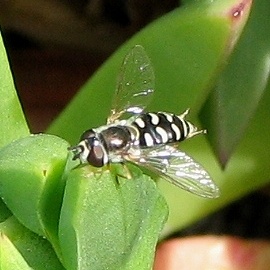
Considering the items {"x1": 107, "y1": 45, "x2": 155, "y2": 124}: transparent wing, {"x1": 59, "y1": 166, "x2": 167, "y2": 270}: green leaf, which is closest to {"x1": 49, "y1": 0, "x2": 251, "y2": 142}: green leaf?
{"x1": 107, "y1": 45, "x2": 155, "y2": 124}: transparent wing

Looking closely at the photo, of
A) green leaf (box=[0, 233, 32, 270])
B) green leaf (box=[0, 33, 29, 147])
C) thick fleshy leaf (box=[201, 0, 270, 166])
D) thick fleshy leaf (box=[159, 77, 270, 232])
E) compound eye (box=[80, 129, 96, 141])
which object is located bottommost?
thick fleshy leaf (box=[159, 77, 270, 232])

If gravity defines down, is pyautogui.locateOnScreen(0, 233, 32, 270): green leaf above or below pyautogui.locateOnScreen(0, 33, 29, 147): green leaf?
below

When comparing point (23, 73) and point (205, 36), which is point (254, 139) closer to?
point (205, 36)

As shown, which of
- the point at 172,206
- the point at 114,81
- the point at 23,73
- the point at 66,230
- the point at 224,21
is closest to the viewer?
the point at 66,230

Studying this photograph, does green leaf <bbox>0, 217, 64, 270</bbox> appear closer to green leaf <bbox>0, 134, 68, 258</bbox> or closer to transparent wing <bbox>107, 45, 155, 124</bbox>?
green leaf <bbox>0, 134, 68, 258</bbox>

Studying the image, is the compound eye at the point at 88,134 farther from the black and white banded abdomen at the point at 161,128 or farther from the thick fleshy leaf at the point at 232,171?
the thick fleshy leaf at the point at 232,171

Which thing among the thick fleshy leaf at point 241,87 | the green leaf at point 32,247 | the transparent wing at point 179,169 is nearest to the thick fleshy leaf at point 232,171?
the thick fleshy leaf at point 241,87

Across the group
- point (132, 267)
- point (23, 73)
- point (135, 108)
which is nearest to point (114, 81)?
point (135, 108)
